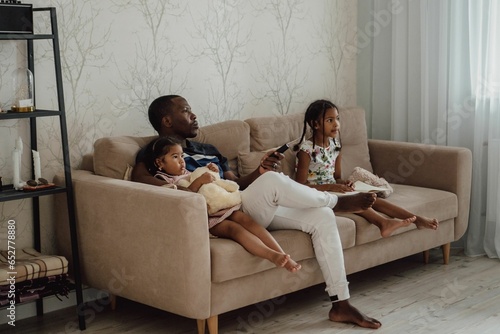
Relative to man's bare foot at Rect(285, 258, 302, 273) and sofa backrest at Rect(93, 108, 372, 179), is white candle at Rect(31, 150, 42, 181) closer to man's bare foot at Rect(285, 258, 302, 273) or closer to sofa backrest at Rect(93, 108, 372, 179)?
sofa backrest at Rect(93, 108, 372, 179)

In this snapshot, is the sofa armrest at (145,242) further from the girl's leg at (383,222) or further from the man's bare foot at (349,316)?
the girl's leg at (383,222)

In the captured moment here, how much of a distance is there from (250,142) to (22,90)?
1.29 metres

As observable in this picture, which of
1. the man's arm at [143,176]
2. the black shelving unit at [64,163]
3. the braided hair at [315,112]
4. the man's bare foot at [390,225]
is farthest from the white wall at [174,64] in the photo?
the man's bare foot at [390,225]

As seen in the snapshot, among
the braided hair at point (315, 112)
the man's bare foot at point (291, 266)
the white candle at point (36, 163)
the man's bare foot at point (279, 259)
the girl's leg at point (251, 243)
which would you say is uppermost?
the braided hair at point (315, 112)

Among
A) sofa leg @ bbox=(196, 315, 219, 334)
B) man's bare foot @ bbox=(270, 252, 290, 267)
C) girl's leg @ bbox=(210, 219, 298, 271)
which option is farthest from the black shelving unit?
man's bare foot @ bbox=(270, 252, 290, 267)

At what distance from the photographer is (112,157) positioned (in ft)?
11.9

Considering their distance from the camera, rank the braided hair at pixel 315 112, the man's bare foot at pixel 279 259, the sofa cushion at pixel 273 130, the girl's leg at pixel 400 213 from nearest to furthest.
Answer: the man's bare foot at pixel 279 259 → the girl's leg at pixel 400 213 → the braided hair at pixel 315 112 → the sofa cushion at pixel 273 130

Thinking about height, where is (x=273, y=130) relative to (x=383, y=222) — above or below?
above

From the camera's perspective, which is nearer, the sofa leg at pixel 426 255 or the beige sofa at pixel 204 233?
the beige sofa at pixel 204 233

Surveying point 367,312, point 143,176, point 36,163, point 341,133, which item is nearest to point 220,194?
point 143,176

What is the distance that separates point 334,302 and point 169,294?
2.50 ft

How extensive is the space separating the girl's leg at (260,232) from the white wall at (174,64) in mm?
872

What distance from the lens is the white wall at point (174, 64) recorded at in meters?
3.68

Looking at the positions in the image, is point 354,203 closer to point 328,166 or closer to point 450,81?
point 328,166
